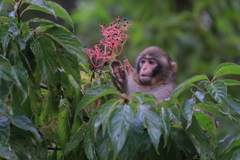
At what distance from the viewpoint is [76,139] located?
2.33 meters

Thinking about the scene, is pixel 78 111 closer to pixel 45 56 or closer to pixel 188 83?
pixel 45 56

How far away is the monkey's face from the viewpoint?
455cm

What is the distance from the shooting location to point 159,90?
4617 millimetres

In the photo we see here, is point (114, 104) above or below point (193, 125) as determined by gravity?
above

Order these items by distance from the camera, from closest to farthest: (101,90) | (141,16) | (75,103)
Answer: (101,90) < (75,103) < (141,16)

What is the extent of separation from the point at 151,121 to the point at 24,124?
1.93 feet

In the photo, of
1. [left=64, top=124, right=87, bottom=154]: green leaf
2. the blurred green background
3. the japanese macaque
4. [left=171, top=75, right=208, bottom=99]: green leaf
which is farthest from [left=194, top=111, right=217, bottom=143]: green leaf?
the blurred green background

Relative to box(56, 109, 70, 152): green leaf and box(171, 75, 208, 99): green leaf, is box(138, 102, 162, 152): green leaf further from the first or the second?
box(56, 109, 70, 152): green leaf

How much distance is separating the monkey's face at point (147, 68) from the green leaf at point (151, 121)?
250 centimetres

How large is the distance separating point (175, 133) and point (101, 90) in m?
0.43

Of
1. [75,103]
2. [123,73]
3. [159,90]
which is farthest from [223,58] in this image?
[75,103]

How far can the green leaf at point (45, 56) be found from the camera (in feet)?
7.63

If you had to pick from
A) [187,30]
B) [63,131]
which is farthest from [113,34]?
[187,30]

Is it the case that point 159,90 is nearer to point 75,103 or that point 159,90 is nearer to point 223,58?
point 75,103
